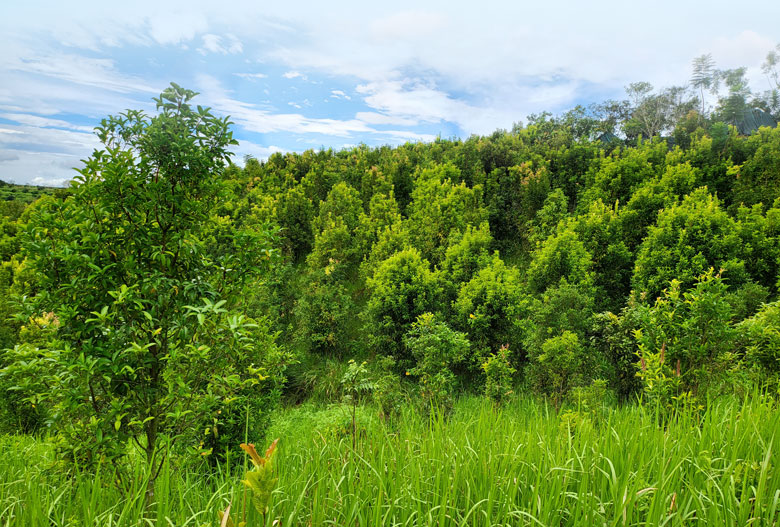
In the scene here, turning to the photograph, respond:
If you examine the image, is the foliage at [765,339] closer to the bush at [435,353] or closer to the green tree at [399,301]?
the bush at [435,353]

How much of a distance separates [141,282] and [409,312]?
833 centimetres

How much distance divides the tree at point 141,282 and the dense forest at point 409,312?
0.02 m

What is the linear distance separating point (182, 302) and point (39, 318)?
1.11 metres

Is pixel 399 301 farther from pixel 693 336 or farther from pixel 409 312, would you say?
pixel 693 336

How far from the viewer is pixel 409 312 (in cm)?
1066

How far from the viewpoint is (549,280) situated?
10.2 metres

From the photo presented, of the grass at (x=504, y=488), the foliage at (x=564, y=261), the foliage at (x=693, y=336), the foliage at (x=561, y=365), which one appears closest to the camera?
the grass at (x=504, y=488)

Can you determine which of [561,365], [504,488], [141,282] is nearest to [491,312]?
[561,365]

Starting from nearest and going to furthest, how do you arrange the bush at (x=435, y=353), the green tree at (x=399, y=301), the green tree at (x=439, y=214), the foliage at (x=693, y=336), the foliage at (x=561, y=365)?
the foliage at (x=693, y=336)
the foliage at (x=561, y=365)
the bush at (x=435, y=353)
the green tree at (x=399, y=301)
the green tree at (x=439, y=214)

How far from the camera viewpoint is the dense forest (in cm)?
250

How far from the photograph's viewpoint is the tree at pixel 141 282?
2611 millimetres

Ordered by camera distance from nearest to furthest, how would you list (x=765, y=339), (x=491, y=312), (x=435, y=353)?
(x=765, y=339) < (x=435, y=353) < (x=491, y=312)

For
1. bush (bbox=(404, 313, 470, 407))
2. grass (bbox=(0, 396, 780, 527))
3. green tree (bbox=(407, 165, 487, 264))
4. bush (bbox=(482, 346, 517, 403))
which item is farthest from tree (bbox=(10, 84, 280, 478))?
green tree (bbox=(407, 165, 487, 264))

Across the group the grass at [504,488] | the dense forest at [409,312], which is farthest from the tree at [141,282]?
the grass at [504,488]
